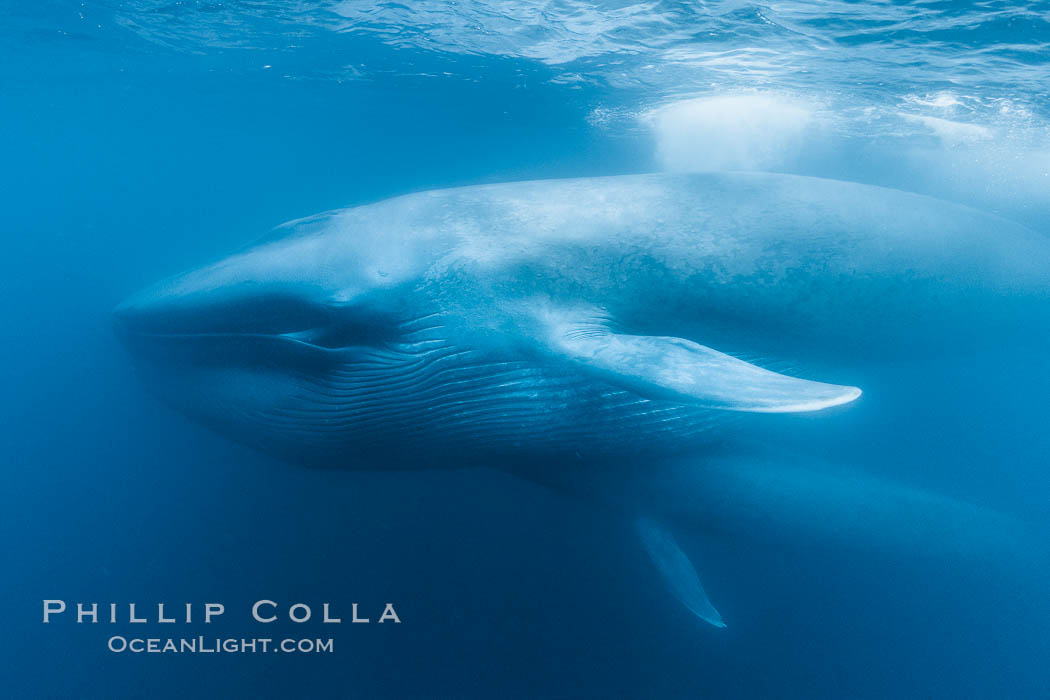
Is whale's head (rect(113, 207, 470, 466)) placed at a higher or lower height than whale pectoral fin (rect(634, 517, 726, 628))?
higher

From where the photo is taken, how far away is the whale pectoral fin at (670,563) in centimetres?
562

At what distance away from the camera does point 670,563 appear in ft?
18.8

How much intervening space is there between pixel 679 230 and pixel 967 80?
13.2 m

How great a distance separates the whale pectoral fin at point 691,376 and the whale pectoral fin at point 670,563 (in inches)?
100

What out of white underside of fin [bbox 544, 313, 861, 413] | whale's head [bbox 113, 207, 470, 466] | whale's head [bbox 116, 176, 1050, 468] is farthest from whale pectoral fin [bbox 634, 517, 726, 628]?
whale's head [bbox 113, 207, 470, 466]

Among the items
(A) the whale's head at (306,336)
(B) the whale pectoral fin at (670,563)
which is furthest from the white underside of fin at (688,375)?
(B) the whale pectoral fin at (670,563)

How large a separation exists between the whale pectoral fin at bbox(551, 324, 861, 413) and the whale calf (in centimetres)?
2

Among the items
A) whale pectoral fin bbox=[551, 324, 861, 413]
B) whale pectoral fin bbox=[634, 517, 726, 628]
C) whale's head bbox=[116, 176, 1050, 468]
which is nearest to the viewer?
whale pectoral fin bbox=[551, 324, 861, 413]

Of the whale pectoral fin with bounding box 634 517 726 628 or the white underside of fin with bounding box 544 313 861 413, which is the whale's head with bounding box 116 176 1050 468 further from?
the whale pectoral fin with bounding box 634 517 726 628

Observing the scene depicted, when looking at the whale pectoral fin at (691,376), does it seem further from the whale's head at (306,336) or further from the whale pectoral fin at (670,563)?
the whale pectoral fin at (670,563)

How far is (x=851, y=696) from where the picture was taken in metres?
7.34

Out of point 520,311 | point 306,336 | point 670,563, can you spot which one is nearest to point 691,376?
point 520,311

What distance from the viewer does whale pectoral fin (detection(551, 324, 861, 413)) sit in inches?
118

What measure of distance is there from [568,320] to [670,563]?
3.05 metres
